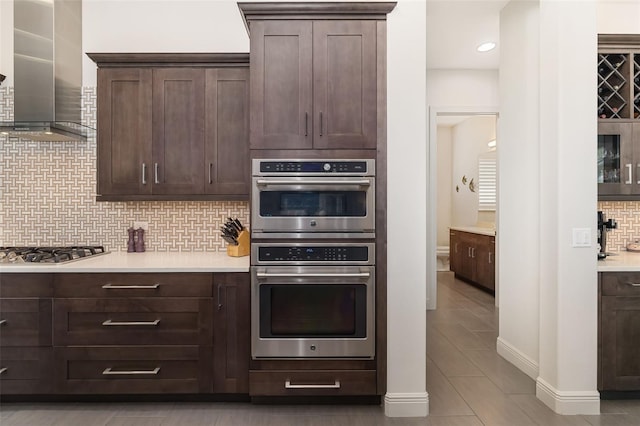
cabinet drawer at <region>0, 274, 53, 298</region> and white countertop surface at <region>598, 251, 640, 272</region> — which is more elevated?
white countertop surface at <region>598, 251, 640, 272</region>

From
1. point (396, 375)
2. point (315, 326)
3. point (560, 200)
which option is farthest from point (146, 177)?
point (560, 200)

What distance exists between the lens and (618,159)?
3004mm

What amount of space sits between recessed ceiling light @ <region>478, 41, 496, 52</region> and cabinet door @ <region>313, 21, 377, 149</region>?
2.56 meters

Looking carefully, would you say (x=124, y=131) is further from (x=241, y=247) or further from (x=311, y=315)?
(x=311, y=315)

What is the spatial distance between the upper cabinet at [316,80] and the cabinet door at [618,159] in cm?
181

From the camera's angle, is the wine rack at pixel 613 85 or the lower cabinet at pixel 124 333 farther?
the wine rack at pixel 613 85

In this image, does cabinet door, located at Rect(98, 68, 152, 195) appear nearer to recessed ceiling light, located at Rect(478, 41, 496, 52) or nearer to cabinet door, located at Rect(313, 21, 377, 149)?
cabinet door, located at Rect(313, 21, 377, 149)

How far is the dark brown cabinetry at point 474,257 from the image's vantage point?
18.7 ft

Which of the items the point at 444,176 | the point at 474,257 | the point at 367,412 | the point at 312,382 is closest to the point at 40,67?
the point at 312,382

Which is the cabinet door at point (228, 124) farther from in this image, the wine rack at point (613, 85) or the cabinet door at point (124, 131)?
the wine rack at point (613, 85)

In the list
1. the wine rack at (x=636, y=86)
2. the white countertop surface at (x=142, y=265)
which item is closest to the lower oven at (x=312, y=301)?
the white countertop surface at (x=142, y=265)

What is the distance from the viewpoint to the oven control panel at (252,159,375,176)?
248 centimetres

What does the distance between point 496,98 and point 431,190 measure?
1.43 m

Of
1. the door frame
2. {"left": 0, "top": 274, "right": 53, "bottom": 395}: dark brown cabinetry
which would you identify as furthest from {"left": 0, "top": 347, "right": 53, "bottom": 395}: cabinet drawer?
the door frame
